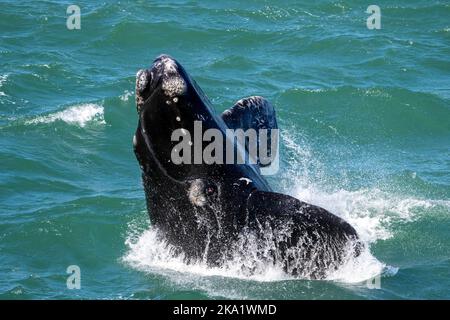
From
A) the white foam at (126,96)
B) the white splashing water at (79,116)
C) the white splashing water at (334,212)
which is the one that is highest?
the white foam at (126,96)

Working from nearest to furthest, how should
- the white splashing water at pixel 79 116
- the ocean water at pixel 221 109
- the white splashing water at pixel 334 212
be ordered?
the white splashing water at pixel 334 212, the ocean water at pixel 221 109, the white splashing water at pixel 79 116

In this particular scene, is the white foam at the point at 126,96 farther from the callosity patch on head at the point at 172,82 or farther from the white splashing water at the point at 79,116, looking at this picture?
the callosity patch on head at the point at 172,82

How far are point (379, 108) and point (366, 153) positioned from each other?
4.53 metres

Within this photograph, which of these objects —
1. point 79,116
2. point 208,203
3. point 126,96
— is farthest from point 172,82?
point 126,96

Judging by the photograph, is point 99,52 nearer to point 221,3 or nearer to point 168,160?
point 221,3

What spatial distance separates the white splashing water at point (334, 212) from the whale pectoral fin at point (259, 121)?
233 centimetres

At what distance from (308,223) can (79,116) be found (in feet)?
53.9

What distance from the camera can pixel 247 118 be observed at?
18.0m

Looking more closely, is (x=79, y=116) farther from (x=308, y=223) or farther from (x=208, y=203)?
(x=308, y=223)

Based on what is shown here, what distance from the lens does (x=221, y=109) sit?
3103cm

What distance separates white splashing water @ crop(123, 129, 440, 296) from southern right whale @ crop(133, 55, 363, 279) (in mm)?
254

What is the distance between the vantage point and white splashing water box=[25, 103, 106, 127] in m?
29.7

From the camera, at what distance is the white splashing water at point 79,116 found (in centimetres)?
2972

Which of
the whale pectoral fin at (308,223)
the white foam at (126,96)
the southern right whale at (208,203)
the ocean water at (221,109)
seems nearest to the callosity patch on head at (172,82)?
the southern right whale at (208,203)
